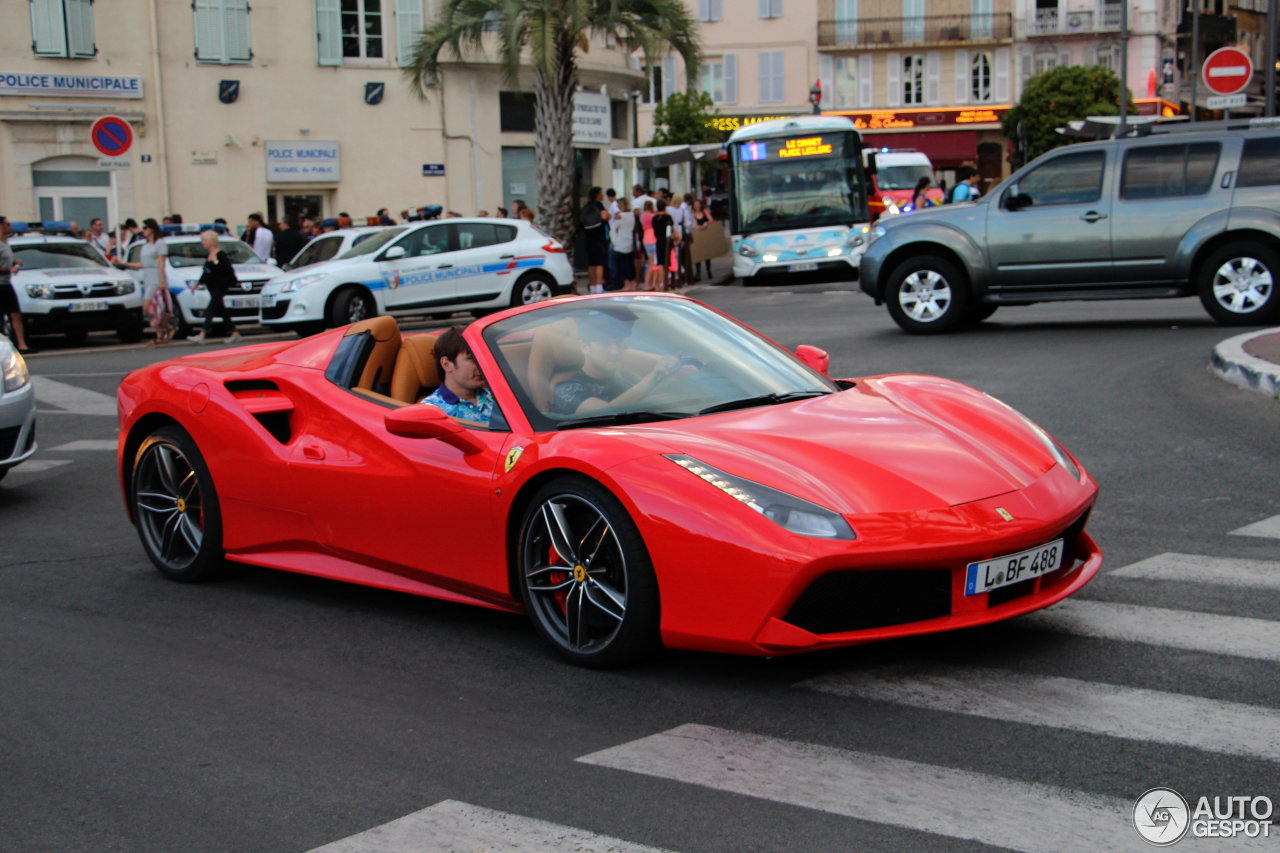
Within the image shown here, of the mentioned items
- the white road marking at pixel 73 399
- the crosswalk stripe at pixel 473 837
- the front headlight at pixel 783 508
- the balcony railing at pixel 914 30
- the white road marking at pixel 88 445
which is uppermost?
the balcony railing at pixel 914 30

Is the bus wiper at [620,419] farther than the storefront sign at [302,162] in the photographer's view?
No

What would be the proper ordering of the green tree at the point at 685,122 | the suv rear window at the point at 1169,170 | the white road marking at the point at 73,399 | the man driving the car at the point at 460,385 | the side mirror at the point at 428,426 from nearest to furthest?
the side mirror at the point at 428,426 < the man driving the car at the point at 460,385 < the white road marking at the point at 73,399 < the suv rear window at the point at 1169,170 < the green tree at the point at 685,122

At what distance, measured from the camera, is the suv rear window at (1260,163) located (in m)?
14.1

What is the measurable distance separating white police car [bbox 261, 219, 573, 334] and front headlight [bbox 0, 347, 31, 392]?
36.1ft

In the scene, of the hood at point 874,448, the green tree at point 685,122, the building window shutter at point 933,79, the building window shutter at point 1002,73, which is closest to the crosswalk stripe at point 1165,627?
the hood at point 874,448

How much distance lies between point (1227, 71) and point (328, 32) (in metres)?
22.6

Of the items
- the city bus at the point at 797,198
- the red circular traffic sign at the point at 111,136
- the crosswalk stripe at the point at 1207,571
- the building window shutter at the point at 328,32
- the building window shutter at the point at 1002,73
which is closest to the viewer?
the crosswalk stripe at the point at 1207,571

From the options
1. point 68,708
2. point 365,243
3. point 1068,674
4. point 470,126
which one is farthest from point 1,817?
point 470,126

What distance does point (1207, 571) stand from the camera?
5.66m

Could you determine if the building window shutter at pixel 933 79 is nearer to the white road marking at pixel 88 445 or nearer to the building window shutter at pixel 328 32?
the building window shutter at pixel 328 32

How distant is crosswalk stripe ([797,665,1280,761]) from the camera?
3873mm

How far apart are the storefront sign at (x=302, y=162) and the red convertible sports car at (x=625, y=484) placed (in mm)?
28531

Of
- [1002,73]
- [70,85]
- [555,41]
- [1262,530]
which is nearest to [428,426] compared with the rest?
[1262,530]

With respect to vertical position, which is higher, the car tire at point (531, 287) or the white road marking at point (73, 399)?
the car tire at point (531, 287)
